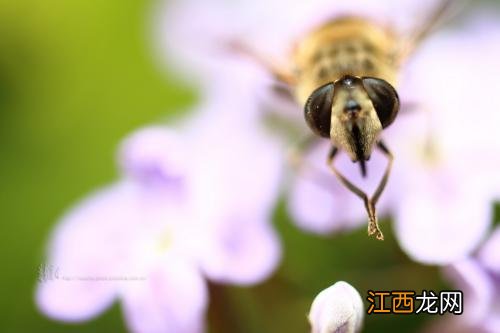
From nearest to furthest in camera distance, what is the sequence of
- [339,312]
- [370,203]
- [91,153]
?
[339,312] < [370,203] < [91,153]

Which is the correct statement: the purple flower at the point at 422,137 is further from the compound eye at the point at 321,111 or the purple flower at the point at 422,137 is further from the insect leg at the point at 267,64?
the compound eye at the point at 321,111

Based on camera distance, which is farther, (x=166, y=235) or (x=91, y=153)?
(x=91, y=153)

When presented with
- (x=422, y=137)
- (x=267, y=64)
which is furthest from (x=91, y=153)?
(x=422, y=137)

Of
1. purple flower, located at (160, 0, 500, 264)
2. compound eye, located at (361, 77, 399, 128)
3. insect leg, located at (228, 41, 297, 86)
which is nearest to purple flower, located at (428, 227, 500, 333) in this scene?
purple flower, located at (160, 0, 500, 264)

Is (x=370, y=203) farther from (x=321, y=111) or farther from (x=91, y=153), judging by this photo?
(x=91, y=153)

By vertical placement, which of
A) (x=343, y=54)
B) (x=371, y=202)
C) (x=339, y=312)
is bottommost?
(x=339, y=312)

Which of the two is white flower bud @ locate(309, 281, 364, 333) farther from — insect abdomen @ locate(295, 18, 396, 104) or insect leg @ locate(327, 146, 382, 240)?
insect abdomen @ locate(295, 18, 396, 104)

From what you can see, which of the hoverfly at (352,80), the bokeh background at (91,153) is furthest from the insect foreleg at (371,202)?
the bokeh background at (91,153)
